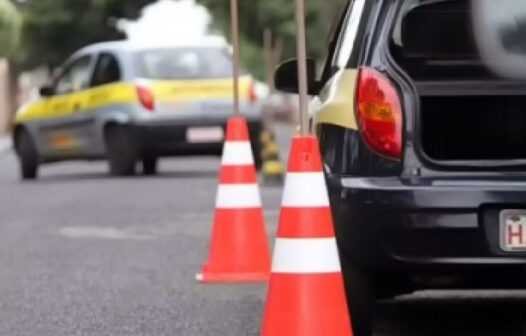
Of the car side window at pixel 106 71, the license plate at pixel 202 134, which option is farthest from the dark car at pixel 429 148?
the car side window at pixel 106 71

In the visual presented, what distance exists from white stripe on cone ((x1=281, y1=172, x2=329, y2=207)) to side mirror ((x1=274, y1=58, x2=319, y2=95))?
1.43m

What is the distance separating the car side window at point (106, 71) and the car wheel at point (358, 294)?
42.0 ft

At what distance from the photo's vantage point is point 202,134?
709 inches

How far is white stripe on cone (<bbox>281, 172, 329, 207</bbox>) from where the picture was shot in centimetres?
560

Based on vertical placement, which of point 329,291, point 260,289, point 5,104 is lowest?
point 5,104

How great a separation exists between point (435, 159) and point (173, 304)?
6.94ft

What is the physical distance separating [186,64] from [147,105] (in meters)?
0.67

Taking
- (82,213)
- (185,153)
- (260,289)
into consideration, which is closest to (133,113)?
(185,153)

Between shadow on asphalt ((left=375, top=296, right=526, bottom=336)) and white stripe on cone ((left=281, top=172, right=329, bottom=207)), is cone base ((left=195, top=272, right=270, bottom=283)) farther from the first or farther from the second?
white stripe on cone ((left=281, top=172, right=329, bottom=207))

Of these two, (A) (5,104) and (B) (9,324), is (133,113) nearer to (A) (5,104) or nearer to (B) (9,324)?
(B) (9,324)

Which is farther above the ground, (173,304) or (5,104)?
(173,304)

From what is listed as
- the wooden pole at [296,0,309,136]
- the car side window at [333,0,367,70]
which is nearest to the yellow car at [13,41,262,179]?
the car side window at [333,0,367,70]

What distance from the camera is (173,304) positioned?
24.1 ft

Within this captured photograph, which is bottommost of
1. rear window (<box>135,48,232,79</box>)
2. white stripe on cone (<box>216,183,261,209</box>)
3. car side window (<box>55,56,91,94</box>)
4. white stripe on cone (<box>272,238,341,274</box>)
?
car side window (<box>55,56,91,94</box>)
